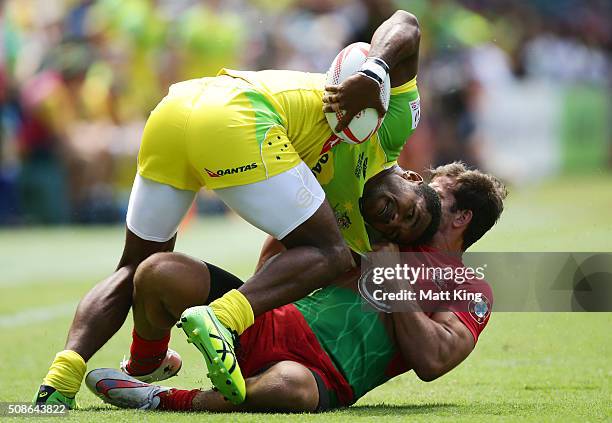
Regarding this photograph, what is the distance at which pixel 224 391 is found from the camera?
4848 millimetres

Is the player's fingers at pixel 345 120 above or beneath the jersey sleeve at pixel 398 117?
above

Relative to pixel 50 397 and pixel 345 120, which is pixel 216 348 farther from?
pixel 345 120

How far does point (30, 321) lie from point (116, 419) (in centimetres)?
402

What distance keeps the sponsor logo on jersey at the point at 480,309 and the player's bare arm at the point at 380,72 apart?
907mm

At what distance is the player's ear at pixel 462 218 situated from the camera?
5664mm

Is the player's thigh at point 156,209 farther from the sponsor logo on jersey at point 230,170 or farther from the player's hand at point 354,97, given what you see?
the player's hand at point 354,97

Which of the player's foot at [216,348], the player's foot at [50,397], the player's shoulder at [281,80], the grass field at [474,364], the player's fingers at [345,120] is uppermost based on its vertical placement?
the player's shoulder at [281,80]

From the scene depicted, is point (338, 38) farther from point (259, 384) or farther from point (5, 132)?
point (259, 384)

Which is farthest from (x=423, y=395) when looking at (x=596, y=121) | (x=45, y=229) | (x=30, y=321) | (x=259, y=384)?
(x=596, y=121)

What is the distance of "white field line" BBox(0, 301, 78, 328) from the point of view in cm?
873

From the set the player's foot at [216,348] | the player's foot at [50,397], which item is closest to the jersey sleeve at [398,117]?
the player's foot at [216,348]

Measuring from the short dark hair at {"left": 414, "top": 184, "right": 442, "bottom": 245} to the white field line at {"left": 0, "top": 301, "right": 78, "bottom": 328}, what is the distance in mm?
3948

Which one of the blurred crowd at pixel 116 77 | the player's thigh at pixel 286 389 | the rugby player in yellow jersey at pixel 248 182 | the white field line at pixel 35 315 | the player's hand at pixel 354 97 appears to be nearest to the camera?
the player's thigh at pixel 286 389

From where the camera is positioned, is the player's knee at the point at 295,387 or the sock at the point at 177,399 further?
the sock at the point at 177,399
